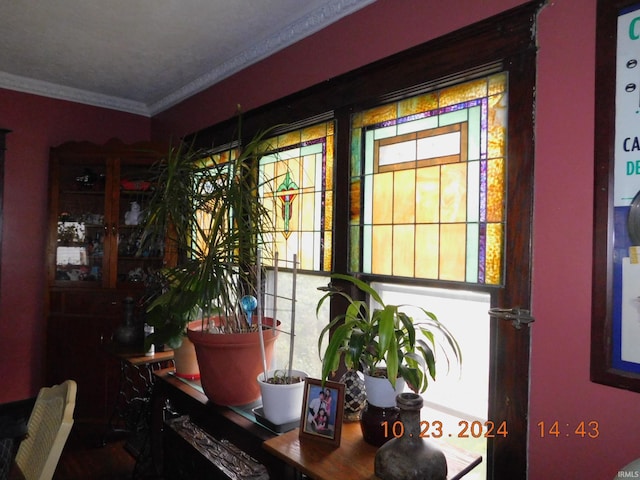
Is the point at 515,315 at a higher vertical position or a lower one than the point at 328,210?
lower

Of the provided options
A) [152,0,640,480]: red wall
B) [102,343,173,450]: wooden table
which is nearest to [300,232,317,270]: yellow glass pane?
[102,343,173,450]: wooden table

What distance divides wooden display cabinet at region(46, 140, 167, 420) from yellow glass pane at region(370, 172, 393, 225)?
2132 mm

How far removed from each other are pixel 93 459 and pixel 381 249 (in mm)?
2559

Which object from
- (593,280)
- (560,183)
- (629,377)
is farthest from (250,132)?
(629,377)

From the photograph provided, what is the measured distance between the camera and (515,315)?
1.52 m

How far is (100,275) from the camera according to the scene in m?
3.68

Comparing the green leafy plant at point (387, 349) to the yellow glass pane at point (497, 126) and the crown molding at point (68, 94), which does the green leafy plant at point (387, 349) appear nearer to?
the yellow glass pane at point (497, 126)

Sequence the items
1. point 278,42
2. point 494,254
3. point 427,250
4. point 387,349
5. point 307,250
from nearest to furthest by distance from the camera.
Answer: point 387,349 → point 494,254 → point 427,250 → point 307,250 → point 278,42

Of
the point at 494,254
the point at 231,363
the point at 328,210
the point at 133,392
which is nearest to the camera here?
the point at 494,254

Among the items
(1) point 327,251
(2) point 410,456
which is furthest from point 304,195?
(2) point 410,456

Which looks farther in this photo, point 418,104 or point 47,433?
point 418,104

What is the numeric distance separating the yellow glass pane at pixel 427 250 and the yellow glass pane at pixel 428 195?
41 mm

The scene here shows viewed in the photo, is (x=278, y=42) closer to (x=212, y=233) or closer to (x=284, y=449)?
(x=212, y=233)

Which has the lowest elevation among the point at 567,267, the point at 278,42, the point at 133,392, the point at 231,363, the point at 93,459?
the point at 93,459
